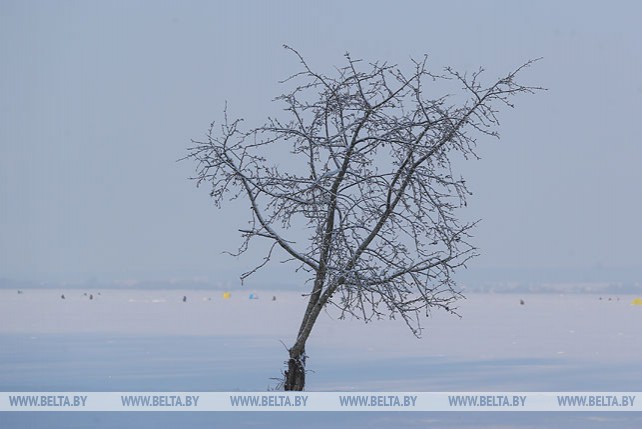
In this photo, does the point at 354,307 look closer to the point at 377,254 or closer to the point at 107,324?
the point at 377,254

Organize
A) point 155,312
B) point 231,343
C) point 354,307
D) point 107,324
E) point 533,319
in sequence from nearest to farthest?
point 354,307
point 231,343
point 107,324
point 533,319
point 155,312

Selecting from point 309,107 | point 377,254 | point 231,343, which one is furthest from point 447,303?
point 231,343

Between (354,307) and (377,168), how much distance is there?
1376 mm

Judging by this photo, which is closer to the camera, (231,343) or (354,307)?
(354,307)

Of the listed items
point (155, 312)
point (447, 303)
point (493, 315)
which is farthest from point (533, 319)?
point (447, 303)

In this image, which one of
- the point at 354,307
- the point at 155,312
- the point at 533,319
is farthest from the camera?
the point at 155,312

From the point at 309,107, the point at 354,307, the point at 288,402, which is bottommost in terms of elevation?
the point at 288,402

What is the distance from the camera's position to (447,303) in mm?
11320

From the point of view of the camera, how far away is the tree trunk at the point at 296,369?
11.6 metres

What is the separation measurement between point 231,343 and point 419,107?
6.50m

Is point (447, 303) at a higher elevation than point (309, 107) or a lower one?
lower

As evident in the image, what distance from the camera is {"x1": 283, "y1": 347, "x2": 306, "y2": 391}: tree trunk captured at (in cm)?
1155

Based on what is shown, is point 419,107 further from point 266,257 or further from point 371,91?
point 266,257

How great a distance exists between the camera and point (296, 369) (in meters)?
11.6
